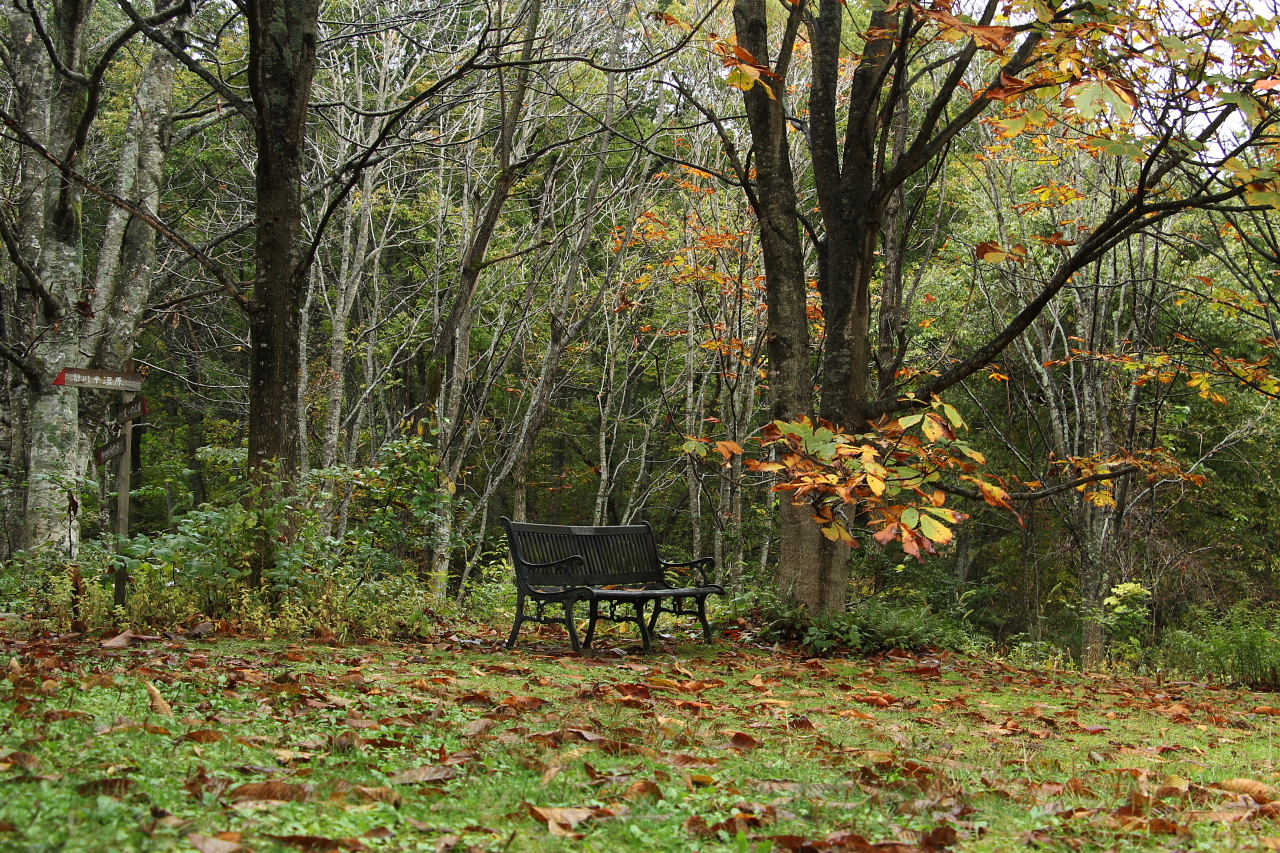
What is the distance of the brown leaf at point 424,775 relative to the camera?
2.43 meters

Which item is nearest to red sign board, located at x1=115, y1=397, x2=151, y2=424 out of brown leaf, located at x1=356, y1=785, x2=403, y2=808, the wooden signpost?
the wooden signpost

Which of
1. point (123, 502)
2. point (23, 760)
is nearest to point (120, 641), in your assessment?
point (123, 502)

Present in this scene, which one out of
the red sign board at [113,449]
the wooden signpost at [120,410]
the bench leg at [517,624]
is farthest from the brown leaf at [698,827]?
the red sign board at [113,449]

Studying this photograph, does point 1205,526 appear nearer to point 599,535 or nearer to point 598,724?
point 599,535

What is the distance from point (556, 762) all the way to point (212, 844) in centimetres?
113

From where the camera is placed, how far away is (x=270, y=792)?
217cm

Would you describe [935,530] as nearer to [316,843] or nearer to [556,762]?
[556,762]

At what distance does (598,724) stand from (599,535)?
3.70m

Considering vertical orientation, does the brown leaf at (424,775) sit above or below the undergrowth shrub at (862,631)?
above

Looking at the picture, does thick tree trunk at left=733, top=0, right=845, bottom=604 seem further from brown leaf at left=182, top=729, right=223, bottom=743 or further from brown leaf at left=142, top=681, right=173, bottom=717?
brown leaf at left=182, top=729, right=223, bottom=743

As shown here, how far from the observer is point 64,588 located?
5.36m

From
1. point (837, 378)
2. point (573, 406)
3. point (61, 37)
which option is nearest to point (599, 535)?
point (837, 378)

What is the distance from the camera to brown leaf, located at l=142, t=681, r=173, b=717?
2917mm

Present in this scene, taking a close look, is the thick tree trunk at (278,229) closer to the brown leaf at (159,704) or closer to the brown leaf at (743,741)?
the brown leaf at (159,704)
